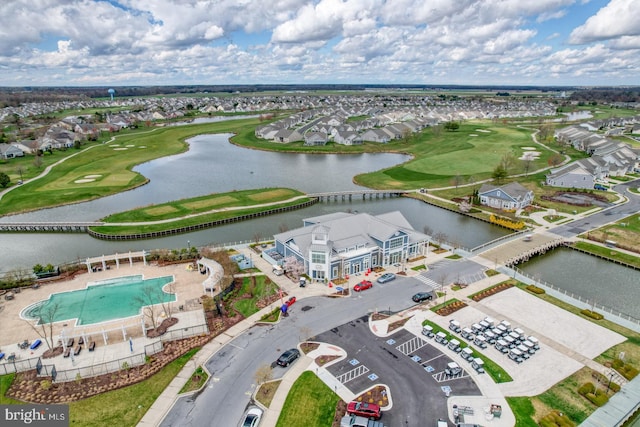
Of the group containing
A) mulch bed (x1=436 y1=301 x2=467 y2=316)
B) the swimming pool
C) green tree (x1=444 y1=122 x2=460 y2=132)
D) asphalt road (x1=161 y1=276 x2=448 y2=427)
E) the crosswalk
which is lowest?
the crosswalk

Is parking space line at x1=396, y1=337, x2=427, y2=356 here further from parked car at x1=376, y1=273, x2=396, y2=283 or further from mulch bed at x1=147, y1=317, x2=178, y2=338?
mulch bed at x1=147, y1=317, x2=178, y2=338

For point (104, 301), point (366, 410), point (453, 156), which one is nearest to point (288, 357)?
point (366, 410)

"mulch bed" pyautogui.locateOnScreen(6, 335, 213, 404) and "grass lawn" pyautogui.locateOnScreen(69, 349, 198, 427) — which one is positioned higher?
"mulch bed" pyautogui.locateOnScreen(6, 335, 213, 404)

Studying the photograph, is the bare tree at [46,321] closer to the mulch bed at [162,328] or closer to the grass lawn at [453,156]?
the mulch bed at [162,328]

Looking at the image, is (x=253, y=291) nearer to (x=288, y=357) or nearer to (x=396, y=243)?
(x=288, y=357)

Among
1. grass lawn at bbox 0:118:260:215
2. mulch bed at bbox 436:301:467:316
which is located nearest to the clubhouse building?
mulch bed at bbox 436:301:467:316

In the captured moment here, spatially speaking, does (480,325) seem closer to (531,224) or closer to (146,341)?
(146,341)
